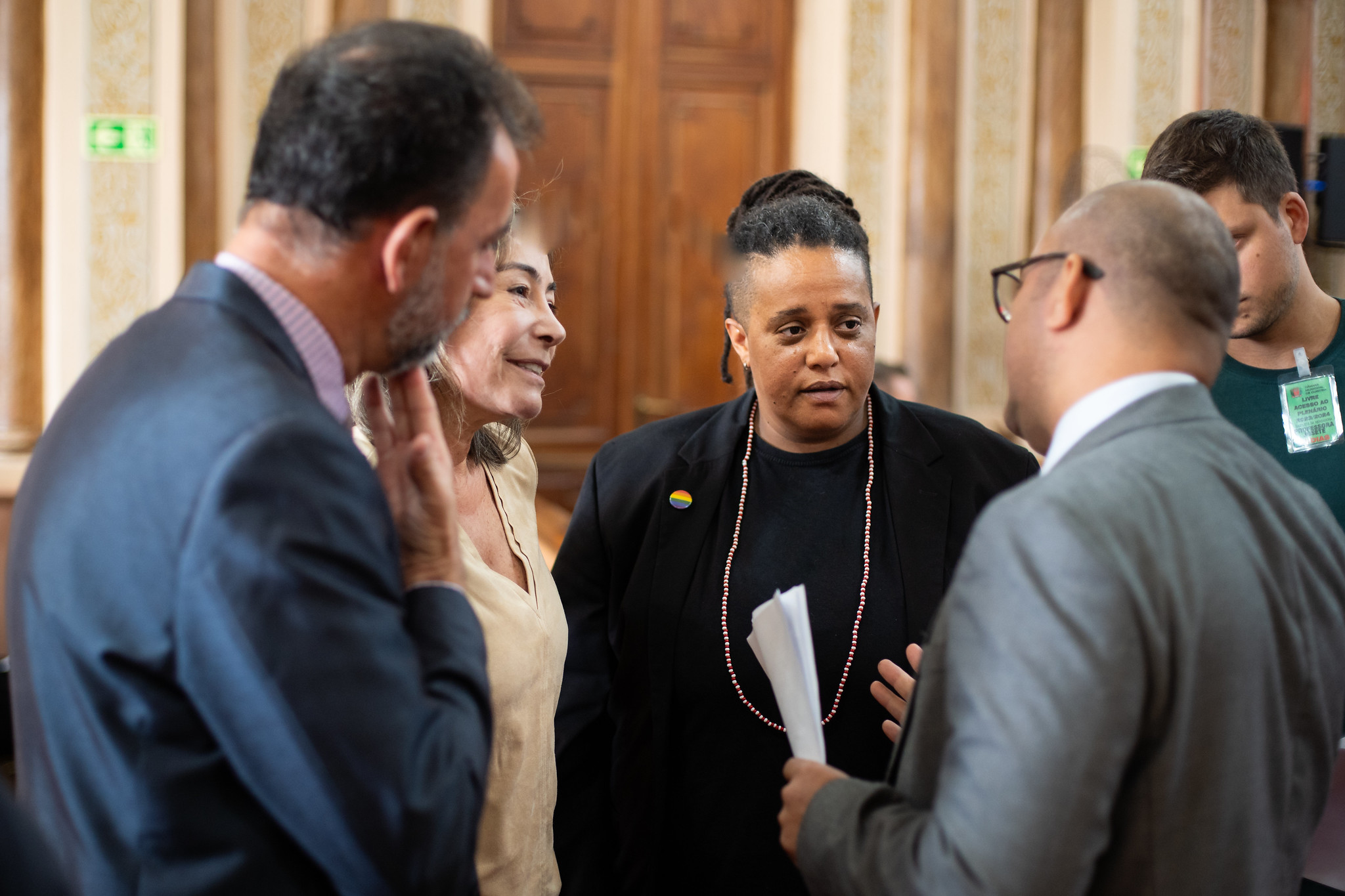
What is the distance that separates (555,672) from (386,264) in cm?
85

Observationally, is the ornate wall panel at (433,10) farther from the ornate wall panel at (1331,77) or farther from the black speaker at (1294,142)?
the black speaker at (1294,142)

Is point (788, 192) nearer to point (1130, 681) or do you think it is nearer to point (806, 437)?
point (806, 437)

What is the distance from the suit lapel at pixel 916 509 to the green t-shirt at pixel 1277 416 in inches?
22.9

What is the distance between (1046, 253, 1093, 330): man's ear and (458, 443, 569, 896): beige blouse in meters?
0.82

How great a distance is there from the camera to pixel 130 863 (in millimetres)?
881

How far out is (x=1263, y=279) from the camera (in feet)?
6.03

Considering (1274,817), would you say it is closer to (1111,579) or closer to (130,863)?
(1111,579)

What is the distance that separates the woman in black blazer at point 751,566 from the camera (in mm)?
1730

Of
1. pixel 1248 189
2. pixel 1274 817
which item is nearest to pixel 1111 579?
pixel 1274 817

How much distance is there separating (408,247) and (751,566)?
3.17 ft

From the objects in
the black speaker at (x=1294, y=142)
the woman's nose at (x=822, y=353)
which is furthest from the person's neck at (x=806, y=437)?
the black speaker at (x=1294, y=142)

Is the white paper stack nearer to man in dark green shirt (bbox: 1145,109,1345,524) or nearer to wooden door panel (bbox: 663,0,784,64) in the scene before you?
man in dark green shirt (bbox: 1145,109,1345,524)

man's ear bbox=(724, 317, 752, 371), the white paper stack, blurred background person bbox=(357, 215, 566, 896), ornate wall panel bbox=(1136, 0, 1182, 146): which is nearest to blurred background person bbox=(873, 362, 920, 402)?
ornate wall panel bbox=(1136, 0, 1182, 146)

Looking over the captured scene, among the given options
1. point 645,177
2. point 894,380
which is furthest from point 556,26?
point 894,380
